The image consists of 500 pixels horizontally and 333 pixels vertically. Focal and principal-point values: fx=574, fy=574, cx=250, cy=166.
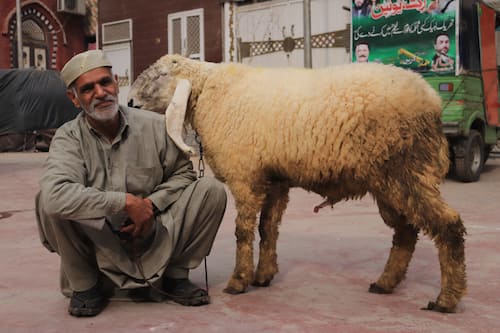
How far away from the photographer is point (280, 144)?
10.6 feet

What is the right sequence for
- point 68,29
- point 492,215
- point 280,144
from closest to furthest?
point 280,144
point 492,215
point 68,29

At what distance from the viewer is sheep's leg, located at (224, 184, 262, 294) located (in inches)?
132

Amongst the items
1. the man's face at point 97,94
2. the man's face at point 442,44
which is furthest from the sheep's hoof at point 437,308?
the man's face at point 442,44

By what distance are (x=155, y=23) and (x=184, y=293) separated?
13.6 meters

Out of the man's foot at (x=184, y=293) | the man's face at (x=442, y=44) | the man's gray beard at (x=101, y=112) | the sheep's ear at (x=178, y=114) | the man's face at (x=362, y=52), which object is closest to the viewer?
the man's gray beard at (x=101, y=112)

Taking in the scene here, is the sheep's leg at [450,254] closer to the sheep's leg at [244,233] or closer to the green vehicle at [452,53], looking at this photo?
the sheep's leg at [244,233]

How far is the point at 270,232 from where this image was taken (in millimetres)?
3652

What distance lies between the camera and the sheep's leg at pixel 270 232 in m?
3.56

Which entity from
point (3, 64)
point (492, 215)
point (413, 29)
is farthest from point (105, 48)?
point (492, 215)

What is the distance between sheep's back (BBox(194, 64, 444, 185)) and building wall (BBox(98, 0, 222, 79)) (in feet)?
36.9

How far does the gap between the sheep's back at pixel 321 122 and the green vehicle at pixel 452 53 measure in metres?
5.56

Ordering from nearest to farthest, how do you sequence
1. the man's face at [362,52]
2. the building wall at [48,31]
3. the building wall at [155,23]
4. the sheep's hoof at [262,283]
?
1. the sheep's hoof at [262,283]
2. the man's face at [362,52]
3. the building wall at [155,23]
4. the building wall at [48,31]

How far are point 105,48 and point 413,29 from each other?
10.6 m

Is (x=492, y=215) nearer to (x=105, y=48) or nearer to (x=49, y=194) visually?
(x=49, y=194)
